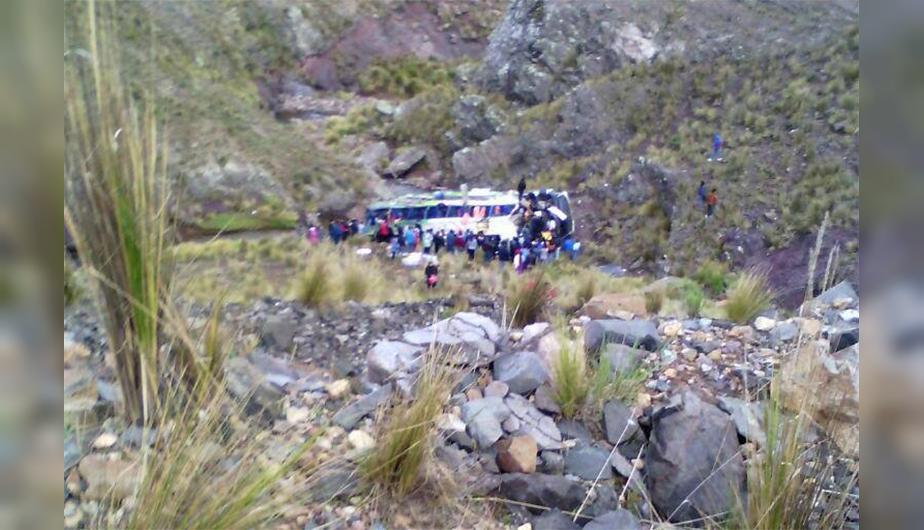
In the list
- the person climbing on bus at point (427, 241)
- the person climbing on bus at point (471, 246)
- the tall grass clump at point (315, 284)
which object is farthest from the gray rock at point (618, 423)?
the tall grass clump at point (315, 284)

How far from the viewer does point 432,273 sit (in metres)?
2.33

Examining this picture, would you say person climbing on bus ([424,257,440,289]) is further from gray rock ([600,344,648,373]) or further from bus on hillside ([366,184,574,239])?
gray rock ([600,344,648,373])

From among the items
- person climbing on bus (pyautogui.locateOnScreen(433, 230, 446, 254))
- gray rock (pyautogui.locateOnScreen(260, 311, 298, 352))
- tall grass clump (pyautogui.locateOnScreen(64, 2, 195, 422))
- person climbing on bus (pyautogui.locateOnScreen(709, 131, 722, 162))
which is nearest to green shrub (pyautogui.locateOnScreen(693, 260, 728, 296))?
person climbing on bus (pyautogui.locateOnScreen(709, 131, 722, 162))

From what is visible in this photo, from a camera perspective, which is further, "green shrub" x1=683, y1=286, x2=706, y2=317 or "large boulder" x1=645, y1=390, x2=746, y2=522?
"green shrub" x1=683, y1=286, x2=706, y2=317

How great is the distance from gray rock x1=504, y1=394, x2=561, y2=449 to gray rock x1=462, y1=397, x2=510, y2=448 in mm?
Result: 36

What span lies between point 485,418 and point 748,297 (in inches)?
38.6

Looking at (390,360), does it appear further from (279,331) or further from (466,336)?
(279,331)

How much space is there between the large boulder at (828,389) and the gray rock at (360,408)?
1237 millimetres

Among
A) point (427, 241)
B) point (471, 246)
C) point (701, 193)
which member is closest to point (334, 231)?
point (427, 241)

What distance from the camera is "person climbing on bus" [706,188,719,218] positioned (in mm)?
2330

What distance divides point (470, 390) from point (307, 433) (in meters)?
0.53
